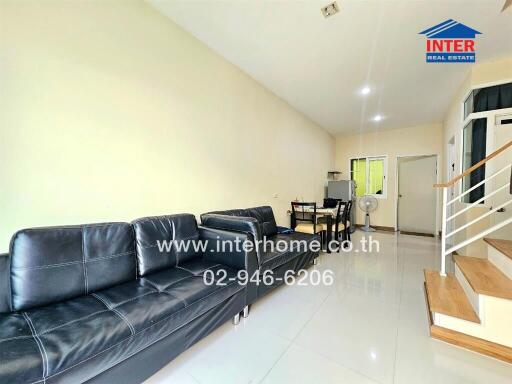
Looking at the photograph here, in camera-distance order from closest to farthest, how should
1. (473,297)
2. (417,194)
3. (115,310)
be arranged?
(115,310)
(473,297)
(417,194)

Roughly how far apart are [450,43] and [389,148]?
3.65 m

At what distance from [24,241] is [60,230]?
6.7 inches

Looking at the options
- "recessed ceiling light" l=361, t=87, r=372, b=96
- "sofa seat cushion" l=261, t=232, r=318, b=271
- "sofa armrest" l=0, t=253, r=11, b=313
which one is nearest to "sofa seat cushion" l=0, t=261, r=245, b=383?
"sofa armrest" l=0, t=253, r=11, b=313

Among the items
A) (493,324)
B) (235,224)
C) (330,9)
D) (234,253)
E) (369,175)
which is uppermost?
(330,9)

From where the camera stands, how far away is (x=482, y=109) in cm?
295

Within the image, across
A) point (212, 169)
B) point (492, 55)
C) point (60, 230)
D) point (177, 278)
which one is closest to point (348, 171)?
point (492, 55)

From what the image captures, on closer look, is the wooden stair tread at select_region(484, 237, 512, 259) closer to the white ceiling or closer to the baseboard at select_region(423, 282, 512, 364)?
the baseboard at select_region(423, 282, 512, 364)

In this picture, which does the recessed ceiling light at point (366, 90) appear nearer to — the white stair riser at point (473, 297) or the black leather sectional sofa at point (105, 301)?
the white stair riser at point (473, 297)

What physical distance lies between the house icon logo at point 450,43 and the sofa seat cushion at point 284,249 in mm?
2745

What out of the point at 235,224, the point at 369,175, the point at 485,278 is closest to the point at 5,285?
the point at 235,224

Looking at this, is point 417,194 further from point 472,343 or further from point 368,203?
point 472,343

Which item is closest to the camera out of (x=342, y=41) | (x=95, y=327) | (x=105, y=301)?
(x=95, y=327)

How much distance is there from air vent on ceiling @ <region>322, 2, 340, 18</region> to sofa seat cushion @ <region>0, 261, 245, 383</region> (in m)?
2.68

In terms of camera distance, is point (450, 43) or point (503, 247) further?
point (450, 43)
